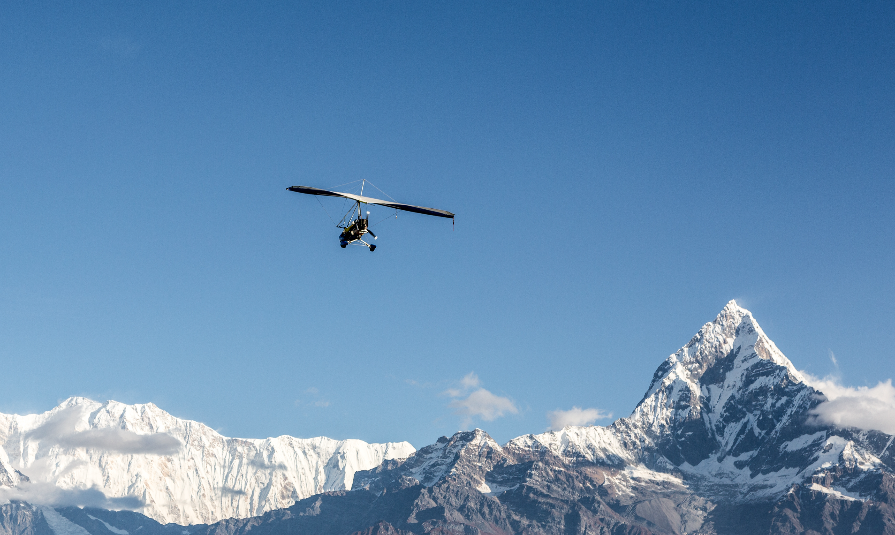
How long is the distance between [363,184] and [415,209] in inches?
286

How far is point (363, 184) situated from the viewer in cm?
12169

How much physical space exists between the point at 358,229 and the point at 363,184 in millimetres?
5974

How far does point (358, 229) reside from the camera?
407ft

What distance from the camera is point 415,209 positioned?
12019 cm

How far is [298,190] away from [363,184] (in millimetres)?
7973

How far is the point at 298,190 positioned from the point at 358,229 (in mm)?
9391

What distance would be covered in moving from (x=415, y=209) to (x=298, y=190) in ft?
46.5

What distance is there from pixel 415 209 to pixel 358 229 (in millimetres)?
8521

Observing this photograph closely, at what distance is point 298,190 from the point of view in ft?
392
